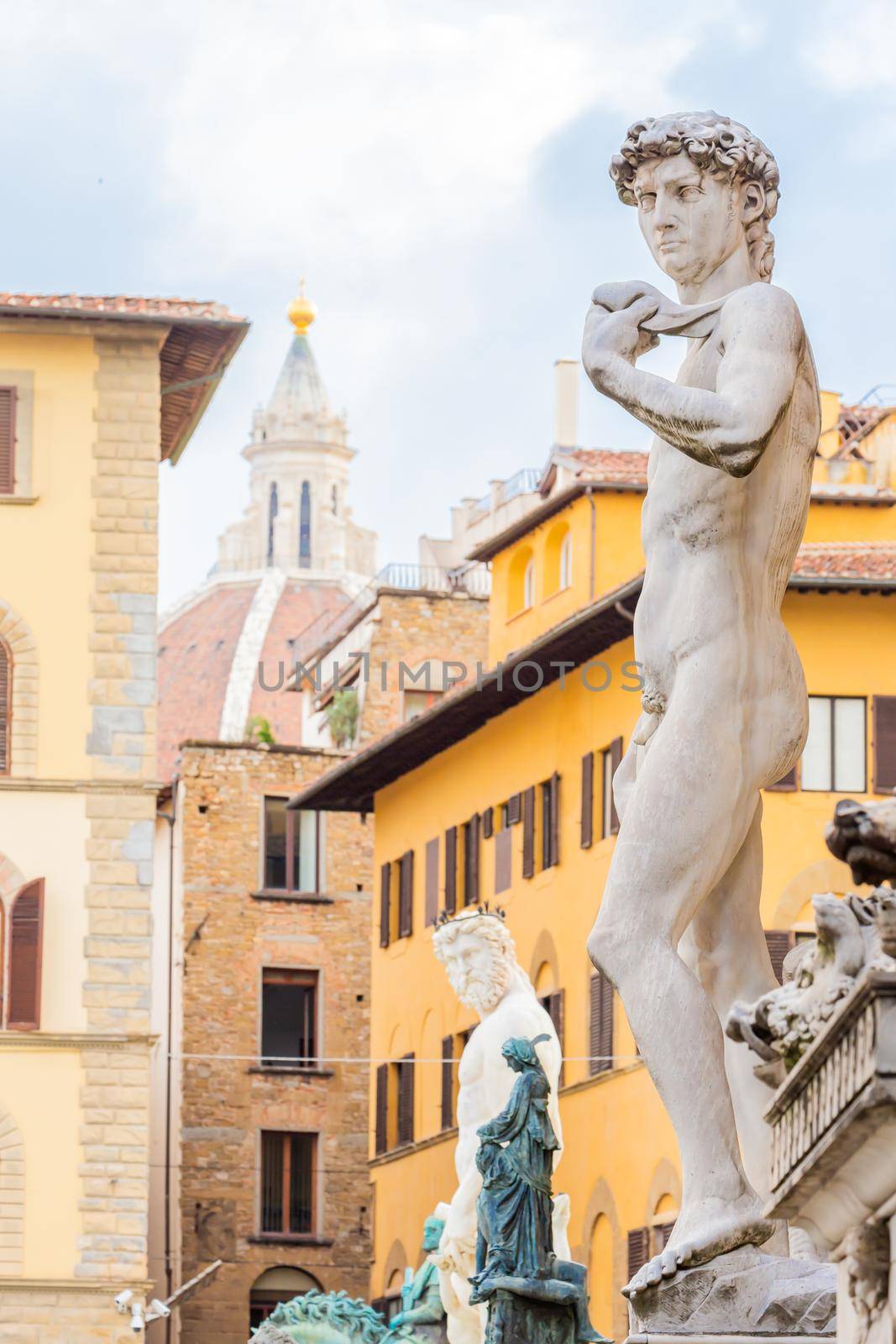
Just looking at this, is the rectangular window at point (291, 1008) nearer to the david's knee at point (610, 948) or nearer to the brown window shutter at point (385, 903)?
the brown window shutter at point (385, 903)

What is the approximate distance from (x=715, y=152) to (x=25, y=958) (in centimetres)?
3319

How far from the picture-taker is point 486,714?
4616cm

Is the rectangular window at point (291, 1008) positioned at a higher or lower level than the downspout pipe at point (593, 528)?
lower

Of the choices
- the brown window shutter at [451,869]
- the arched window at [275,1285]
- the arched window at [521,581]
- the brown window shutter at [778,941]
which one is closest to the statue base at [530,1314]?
the brown window shutter at [778,941]

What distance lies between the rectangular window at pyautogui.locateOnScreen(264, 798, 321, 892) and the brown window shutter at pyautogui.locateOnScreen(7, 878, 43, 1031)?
21.4 m

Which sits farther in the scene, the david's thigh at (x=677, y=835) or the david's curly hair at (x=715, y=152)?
the david's curly hair at (x=715, y=152)

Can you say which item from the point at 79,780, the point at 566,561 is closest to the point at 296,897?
the point at 566,561

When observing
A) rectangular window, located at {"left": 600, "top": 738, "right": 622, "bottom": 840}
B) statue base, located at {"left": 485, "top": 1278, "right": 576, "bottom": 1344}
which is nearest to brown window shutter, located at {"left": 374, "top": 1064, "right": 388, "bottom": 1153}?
rectangular window, located at {"left": 600, "top": 738, "right": 622, "bottom": 840}

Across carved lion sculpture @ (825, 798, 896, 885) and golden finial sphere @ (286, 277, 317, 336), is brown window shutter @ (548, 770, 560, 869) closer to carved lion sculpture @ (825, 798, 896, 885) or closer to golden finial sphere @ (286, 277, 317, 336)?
carved lion sculpture @ (825, 798, 896, 885)

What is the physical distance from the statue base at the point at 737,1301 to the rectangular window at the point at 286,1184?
2103 inches

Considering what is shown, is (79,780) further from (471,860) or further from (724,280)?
(724,280)

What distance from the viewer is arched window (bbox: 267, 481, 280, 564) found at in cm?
13816

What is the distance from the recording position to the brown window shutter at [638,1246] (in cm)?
3803

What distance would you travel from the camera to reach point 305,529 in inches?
5394
